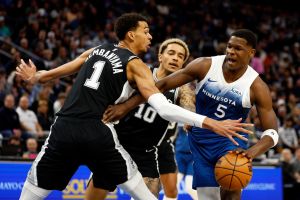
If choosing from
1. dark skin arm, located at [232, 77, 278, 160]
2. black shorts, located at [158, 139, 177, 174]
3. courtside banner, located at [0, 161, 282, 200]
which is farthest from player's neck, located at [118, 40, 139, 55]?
courtside banner, located at [0, 161, 282, 200]

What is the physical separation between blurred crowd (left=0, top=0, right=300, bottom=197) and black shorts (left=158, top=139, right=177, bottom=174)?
138 cm

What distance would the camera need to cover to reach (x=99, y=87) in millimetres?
4785

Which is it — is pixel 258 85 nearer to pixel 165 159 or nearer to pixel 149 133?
pixel 149 133

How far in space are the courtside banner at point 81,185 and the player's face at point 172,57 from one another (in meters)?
3.03

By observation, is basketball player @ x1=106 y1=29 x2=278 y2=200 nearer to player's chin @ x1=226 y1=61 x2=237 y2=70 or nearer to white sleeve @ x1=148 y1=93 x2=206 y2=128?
player's chin @ x1=226 y1=61 x2=237 y2=70

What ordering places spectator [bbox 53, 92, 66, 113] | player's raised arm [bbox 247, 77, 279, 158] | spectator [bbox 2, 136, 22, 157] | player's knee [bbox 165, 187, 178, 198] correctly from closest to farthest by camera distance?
1. player's raised arm [bbox 247, 77, 279, 158]
2. player's knee [bbox 165, 187, 178, 198]
3. spectator [bbox 2, 136, 22, 157]
4. spectator [bbox 53, 92, 66, 113]

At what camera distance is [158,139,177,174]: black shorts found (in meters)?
6.68

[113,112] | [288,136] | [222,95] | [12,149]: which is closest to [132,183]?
[113,112]

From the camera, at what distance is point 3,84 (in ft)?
37.2

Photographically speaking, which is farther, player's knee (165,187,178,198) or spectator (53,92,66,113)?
spectator (53,92,66,113)

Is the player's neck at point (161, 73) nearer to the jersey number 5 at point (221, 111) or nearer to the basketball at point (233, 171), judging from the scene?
the jersey number 5 at point (221, 111)

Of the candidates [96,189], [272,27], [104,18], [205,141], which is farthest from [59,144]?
[272,27]

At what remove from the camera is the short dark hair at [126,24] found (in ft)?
16.9

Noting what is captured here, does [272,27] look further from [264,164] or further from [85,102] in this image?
[85,102]
